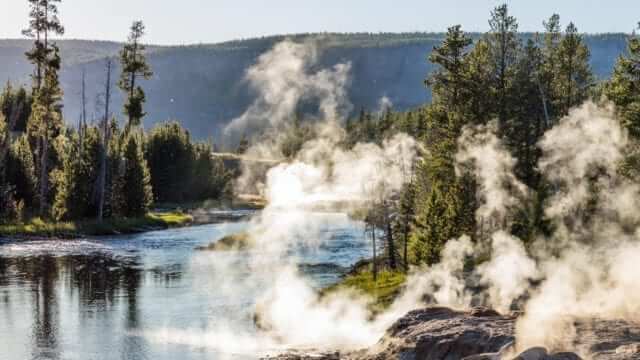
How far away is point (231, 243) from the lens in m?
83.9

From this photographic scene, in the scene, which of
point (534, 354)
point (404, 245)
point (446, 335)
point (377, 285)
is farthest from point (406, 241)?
point (534, 354)

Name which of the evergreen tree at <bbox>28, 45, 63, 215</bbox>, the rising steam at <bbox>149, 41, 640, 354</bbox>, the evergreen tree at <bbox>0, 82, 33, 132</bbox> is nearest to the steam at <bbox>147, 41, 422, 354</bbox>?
the rising steam at <bbox>149, 41, 640, 354</bbox>

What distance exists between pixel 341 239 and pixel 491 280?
4819 cm

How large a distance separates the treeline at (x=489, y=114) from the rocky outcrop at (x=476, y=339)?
61.5 feet

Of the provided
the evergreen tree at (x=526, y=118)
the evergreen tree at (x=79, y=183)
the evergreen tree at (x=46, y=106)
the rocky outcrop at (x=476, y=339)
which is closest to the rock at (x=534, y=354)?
the rocky outcrop at (x=476, y=339)

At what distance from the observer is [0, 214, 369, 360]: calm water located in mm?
40656

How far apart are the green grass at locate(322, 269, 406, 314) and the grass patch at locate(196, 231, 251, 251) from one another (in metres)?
22.3

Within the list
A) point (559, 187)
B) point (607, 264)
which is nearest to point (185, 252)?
point (559, 187)

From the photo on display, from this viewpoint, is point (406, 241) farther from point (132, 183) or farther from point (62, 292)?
point (132, 183)

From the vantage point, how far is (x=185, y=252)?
255 feet

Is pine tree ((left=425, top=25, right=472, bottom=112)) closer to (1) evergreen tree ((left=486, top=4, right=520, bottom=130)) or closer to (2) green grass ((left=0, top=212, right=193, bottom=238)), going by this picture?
(1) evergreen tree ((left=486, top=4, right=520, bottom=130))

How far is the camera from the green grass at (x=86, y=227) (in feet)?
277

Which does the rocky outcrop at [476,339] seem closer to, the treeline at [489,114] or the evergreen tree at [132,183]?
the treeline at [489,114]

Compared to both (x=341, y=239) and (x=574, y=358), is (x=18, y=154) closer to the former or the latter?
(x=341, y=239)
